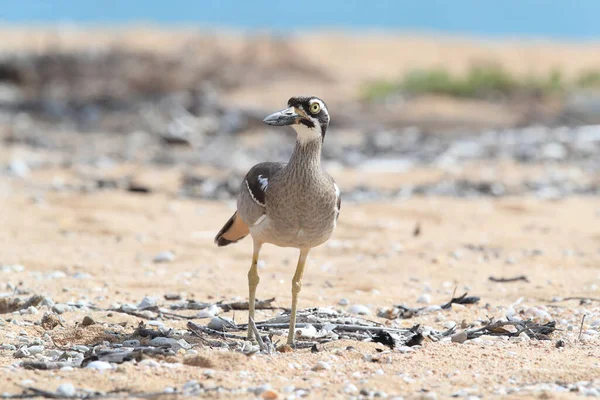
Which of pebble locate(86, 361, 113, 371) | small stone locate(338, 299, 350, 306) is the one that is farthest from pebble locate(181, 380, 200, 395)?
small stone locate(338, 299, 350, 306)

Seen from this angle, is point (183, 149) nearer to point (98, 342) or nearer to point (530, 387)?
point (98, 342)

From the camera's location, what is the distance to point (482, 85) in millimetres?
19406

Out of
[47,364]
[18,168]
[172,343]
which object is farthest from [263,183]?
[18,168]

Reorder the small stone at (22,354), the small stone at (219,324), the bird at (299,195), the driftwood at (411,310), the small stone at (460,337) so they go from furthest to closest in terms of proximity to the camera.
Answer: the driftwood at (411,310)
the small stone at (219,324)
the small stone at (460,337)
the bird at (299,195)
the small stone at (22,354)

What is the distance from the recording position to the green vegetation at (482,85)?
62.7 feet

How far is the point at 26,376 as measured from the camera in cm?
405

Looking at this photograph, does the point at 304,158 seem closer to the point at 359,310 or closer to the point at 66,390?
the point at 359,310

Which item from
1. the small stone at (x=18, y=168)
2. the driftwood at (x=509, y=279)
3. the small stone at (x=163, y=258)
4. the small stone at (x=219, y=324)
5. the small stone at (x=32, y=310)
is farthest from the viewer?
the small stone at (x=18, y=168)

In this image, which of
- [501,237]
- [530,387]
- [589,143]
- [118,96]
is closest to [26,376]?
[530,387]

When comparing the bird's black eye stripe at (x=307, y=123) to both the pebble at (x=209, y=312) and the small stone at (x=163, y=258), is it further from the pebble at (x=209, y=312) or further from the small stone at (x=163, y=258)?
the small stone at (x=163, y=258)

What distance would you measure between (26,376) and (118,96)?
1470 cm

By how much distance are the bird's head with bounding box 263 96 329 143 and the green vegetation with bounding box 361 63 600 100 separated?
1437 centimetres

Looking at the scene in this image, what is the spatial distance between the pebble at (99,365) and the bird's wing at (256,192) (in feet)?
4.08

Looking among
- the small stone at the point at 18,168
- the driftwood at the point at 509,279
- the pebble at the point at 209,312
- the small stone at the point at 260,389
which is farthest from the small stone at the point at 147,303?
the small stone at the point at 18,168
